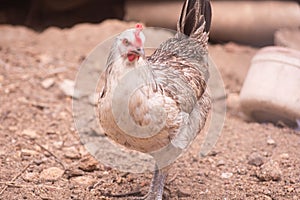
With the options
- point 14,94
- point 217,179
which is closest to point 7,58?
point 14,94

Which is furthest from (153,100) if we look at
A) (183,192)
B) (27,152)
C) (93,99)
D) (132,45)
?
(93,99)

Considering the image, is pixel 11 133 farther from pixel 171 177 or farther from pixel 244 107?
pixel 244 107

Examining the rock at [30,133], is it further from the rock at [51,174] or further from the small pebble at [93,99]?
the small pebble at [93,99]

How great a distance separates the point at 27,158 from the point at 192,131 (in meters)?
1.28

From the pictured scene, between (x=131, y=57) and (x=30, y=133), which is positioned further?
(x=30, y=133)

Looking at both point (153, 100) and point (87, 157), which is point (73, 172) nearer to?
point (87, 157)

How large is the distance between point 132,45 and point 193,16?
1.06 m

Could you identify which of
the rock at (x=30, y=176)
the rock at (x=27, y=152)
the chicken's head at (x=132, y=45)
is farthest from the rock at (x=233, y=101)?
the chicken's head at (x=132, y=45)

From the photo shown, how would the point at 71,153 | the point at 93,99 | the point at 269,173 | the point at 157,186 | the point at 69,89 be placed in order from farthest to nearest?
the point at 69,89 → the point at 93,99 → the point at 71,153 → the point at 269,173 → the point at 157,186

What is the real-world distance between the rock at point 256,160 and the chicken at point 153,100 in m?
0.61

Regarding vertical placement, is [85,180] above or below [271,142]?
below

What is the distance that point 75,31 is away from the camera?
568cm

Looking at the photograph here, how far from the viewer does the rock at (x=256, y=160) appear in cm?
331

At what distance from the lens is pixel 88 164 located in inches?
128
